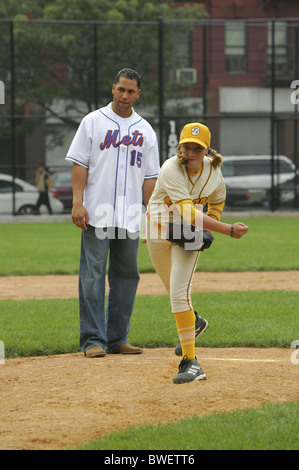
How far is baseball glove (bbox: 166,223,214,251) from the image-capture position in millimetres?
5449

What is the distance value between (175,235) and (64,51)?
2058 cm

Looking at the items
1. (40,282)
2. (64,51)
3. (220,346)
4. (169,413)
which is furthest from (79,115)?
(169,413)

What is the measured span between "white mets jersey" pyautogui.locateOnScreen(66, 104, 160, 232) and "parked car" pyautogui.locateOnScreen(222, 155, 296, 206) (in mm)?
18835

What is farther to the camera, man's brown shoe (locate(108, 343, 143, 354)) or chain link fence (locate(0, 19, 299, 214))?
chain link fence (locate(0, 19, 299, 214))

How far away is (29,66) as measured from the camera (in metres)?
24.8

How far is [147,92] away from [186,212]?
19.7 metres

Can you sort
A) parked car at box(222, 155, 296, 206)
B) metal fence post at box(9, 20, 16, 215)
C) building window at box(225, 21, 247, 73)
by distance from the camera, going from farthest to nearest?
building window at box(225, 21, 247, 73)
parked car at box(222, 155, 296, 206)
metal fence post at box(9, 20, 16, 215)

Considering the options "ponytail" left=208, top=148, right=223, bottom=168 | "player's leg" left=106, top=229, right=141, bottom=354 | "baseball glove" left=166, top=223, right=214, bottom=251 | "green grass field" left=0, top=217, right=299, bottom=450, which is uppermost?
"ponytail" left=208, top=148, right=223, bottom=168

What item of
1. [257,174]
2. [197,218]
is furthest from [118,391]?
[257,174]

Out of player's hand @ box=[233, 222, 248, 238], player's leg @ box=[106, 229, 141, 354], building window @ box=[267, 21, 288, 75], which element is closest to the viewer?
player's hand @ box=[233, 222, 248, 238]

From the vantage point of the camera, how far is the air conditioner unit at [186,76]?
25.4 m

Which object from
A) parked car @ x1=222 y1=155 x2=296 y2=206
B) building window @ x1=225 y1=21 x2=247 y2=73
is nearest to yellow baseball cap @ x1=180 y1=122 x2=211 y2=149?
parked car @ x1=222 y1=155 x2=296 y2=206

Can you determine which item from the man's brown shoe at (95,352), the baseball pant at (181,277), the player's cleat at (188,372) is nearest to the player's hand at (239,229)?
the baseball pant at (181,277)

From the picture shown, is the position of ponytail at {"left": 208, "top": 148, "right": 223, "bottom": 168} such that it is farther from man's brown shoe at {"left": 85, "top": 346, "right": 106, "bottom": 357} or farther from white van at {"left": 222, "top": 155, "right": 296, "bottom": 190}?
white van at {"left": 222, "top": 155, "right": 296, "bottom": 190}
